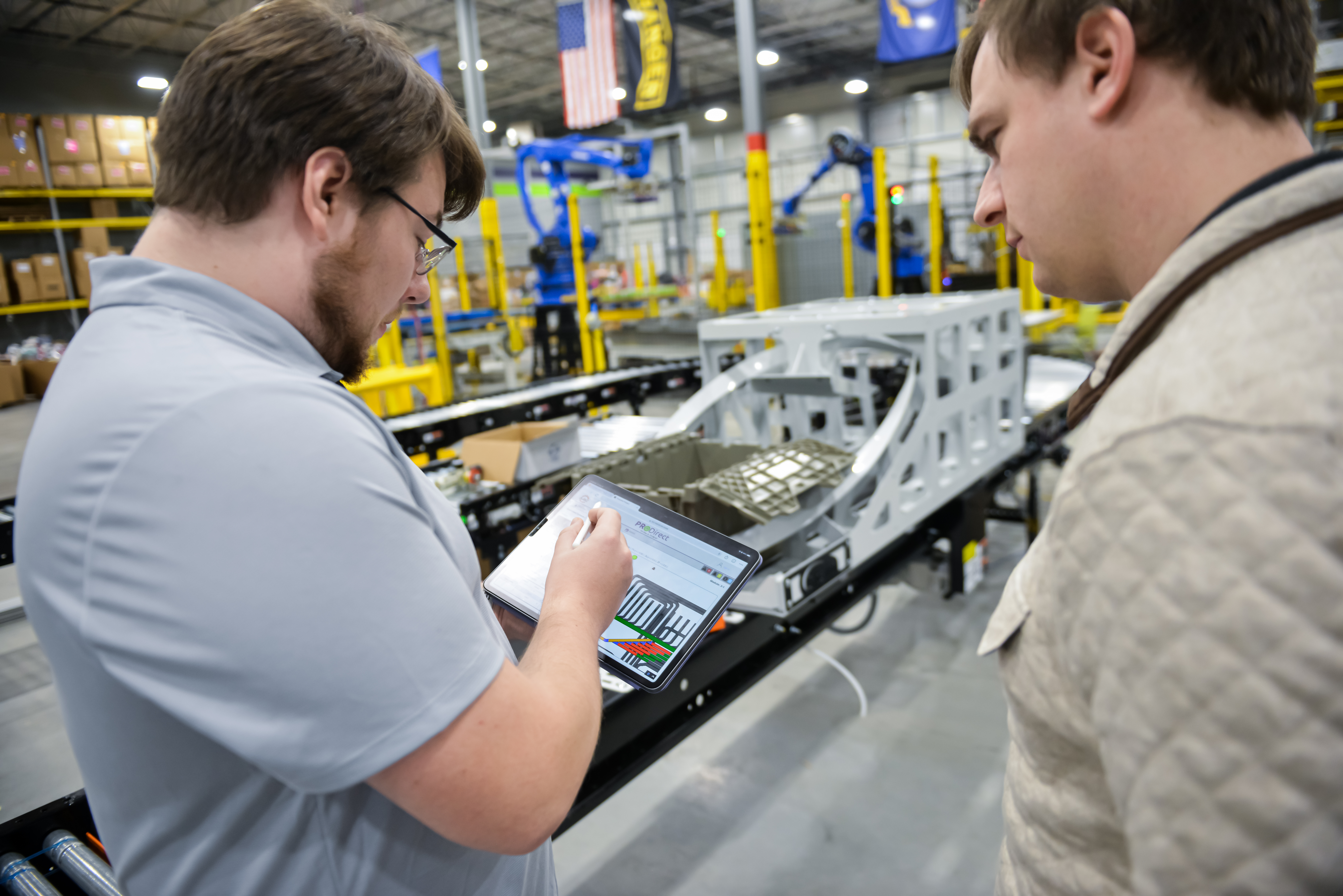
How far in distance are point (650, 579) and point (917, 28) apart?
9.55 m

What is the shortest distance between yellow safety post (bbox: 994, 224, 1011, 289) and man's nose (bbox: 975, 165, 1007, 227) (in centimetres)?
785

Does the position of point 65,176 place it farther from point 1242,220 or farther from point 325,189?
point 1242,220

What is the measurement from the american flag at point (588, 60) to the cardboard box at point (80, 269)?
741 cm

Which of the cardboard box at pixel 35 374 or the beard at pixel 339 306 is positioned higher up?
the beard at pixel 339 306

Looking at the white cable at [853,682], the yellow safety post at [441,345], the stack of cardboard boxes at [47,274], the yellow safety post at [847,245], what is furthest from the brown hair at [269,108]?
the stack of cardboard boxes at [47,274]

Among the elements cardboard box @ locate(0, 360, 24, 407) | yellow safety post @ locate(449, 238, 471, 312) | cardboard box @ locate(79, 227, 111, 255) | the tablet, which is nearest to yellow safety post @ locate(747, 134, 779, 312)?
yellow safety post @ locate(449, 238, 471, 312)

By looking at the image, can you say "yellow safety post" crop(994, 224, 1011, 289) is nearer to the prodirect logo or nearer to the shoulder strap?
the prodirect logo

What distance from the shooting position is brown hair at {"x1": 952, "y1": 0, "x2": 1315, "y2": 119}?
659 mm

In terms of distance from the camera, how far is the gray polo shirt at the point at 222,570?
63 cm

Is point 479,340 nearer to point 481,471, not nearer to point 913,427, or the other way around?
point 481,471

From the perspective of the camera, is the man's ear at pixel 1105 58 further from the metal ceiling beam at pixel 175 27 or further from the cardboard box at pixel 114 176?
the metal ceiling beam at pixel 175 27

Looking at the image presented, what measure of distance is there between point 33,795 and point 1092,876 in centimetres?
345

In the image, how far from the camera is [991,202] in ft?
3.26

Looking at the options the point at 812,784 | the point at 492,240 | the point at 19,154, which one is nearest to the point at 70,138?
the point at 19,154
